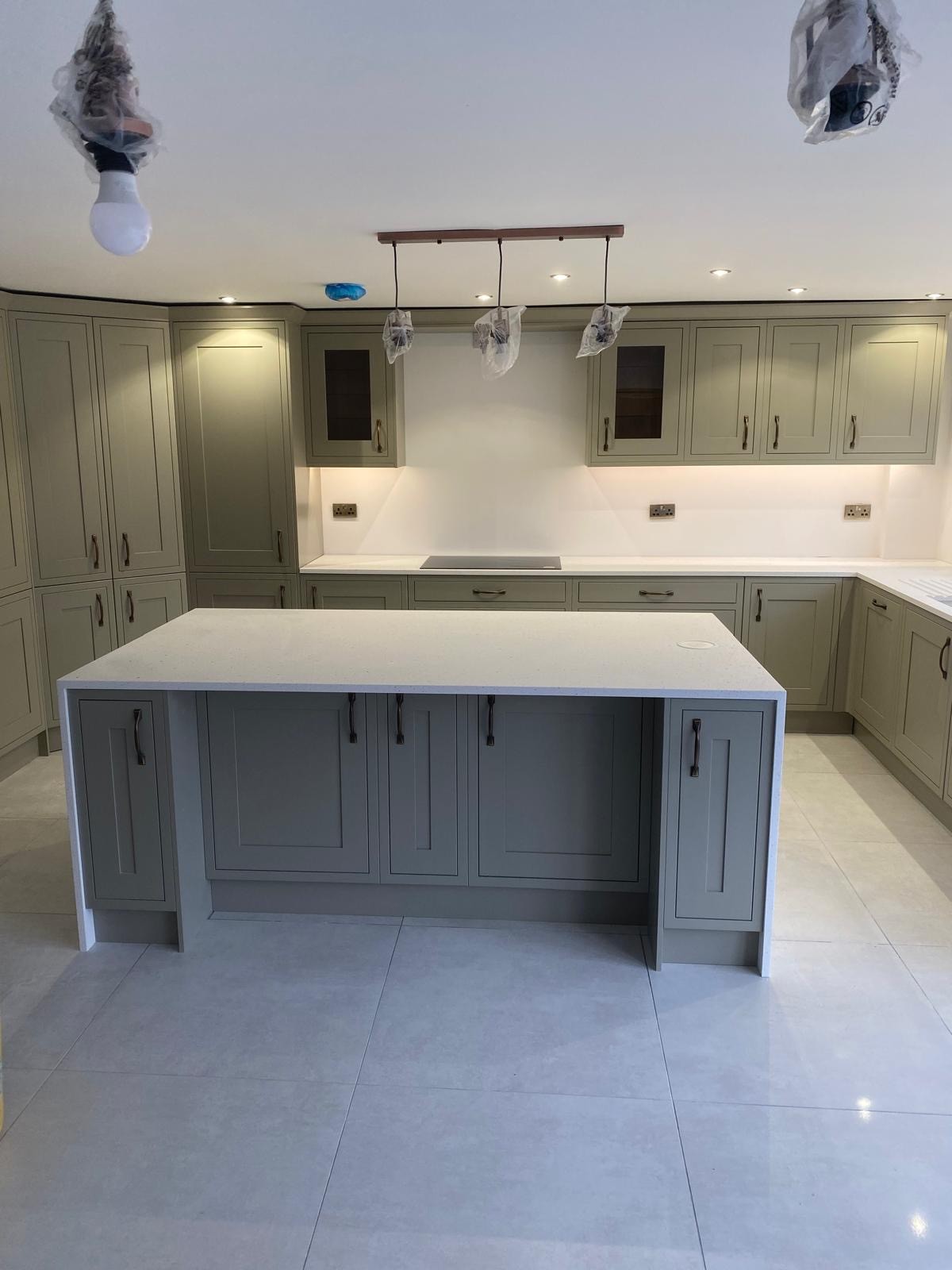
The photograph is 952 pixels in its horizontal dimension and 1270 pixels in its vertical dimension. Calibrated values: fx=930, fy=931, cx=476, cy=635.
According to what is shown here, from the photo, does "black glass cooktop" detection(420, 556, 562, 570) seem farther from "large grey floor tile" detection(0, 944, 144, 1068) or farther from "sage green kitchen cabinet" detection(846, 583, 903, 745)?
"large grey floor tile" detection(0, 944, 144, 1068)

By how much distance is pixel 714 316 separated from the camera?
4.84 metres

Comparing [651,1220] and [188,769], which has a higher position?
[188,769]

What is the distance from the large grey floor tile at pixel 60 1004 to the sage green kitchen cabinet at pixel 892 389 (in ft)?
13.7

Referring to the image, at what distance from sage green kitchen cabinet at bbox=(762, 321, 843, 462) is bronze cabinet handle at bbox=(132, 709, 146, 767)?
3576mm

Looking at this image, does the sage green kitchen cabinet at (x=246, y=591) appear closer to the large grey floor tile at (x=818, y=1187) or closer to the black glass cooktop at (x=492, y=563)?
the black glass cooktop at (x=492, y=563)

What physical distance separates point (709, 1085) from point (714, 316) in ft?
12.6

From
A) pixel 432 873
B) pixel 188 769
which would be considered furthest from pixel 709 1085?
pixel 188 769

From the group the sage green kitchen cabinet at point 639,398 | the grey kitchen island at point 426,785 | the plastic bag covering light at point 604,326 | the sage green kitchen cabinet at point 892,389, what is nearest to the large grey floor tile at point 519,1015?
the grey kitchen island at point 426,785

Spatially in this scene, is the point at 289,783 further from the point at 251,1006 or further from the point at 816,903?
the point at 816,903

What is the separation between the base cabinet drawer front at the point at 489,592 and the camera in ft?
16.1

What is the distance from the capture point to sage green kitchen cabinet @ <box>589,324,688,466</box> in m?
4.89

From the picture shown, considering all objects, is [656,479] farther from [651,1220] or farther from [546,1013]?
[651,1220]

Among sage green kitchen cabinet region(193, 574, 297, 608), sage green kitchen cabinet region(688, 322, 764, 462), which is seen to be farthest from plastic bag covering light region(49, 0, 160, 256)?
sage green kitchen cabinet region(688, 322, 764, 462)

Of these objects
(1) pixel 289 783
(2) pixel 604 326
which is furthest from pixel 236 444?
(1) pixel 289 783
